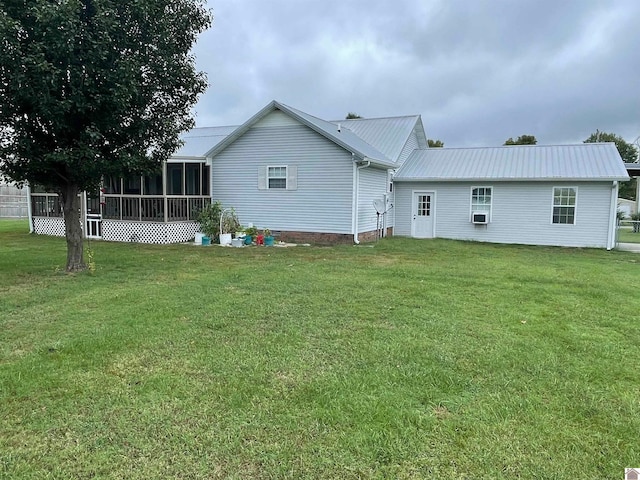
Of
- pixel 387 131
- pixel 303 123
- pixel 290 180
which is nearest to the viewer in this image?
pixel 303 123

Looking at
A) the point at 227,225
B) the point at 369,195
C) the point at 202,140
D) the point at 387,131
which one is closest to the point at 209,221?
the point at 227,225

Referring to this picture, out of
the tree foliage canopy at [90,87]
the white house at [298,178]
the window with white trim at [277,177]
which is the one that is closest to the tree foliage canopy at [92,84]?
the tree foliage canopy at [90,87]

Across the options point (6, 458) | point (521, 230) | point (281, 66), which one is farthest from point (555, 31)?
point (6, 458)

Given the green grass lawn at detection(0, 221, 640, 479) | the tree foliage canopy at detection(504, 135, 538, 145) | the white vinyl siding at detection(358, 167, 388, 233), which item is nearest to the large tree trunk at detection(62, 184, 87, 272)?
the green grass lawn at detection(0, 221, 640, 479)

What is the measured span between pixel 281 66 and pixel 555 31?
11.7 metres

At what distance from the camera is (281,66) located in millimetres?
20844

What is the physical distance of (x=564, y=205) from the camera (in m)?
15.0

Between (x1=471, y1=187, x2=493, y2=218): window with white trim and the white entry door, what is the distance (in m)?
1.50

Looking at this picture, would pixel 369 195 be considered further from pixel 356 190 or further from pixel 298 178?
pixel 298 178

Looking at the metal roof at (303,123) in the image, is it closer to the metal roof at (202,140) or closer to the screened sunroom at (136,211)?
the screened sunroom at (136,211)

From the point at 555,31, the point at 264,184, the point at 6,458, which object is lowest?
the point at 6,458

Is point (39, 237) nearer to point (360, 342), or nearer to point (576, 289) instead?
point (360, 342)

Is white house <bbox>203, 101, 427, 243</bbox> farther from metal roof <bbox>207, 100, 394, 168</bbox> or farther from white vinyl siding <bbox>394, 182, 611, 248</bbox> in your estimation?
white vinyl siding <bbox>394, 182, 611, 248</bbox>

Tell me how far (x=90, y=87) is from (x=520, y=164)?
1441cm
